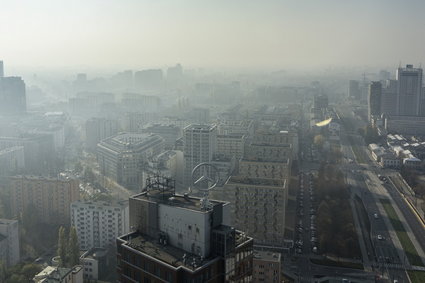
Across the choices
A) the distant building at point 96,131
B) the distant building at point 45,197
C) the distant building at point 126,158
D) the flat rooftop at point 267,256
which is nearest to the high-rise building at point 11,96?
the distant building at point 96,131

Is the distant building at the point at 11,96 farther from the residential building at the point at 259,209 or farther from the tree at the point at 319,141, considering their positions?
the residential building at the point at 259,209

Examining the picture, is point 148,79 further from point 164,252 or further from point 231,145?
point 164,252

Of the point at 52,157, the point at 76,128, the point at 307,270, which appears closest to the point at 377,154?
the point at 307,270

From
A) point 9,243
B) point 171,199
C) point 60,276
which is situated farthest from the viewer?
point 9,243

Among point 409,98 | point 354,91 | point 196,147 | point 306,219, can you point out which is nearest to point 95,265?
point 306,219

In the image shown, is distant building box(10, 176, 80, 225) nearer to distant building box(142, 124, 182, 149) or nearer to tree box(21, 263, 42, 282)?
tree box(21, 263, 42, 282)

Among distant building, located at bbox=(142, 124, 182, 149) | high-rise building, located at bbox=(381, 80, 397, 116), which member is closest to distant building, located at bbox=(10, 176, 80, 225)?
distant building, located at bbox=(142, 124, 182, 149)
